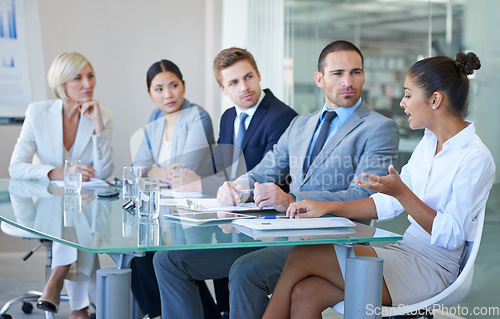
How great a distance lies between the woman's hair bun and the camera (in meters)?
1.89

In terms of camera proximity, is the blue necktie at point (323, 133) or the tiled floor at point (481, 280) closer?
the blue necktie at point (323, 133)

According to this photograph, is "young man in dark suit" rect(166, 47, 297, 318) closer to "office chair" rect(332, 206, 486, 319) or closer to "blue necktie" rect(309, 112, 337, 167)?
"blue necktie" rect(309, 112, 337, 167)

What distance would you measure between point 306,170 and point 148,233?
1150 mm

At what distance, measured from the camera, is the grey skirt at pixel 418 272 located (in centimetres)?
178

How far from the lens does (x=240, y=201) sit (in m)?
2.27

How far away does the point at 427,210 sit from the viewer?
1.82m

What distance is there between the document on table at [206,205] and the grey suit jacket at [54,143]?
1.28 metres

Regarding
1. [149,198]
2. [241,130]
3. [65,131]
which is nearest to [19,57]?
[65,131]

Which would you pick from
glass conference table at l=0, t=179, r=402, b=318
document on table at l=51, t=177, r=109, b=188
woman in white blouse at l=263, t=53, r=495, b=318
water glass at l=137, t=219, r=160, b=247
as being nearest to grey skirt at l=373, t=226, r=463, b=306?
woman in white blouse at l=263, t=53, r=495, b=318

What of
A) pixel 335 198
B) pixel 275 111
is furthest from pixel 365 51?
pixel 335 198

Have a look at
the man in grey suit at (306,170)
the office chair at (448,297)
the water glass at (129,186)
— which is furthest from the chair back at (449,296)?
the water glass at (129,186)

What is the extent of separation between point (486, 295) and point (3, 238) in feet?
12.7

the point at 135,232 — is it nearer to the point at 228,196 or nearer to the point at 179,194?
the point at 228,196

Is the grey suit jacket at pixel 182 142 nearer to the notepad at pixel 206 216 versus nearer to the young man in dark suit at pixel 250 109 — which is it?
the young man in dark suit at pixel 250 109
